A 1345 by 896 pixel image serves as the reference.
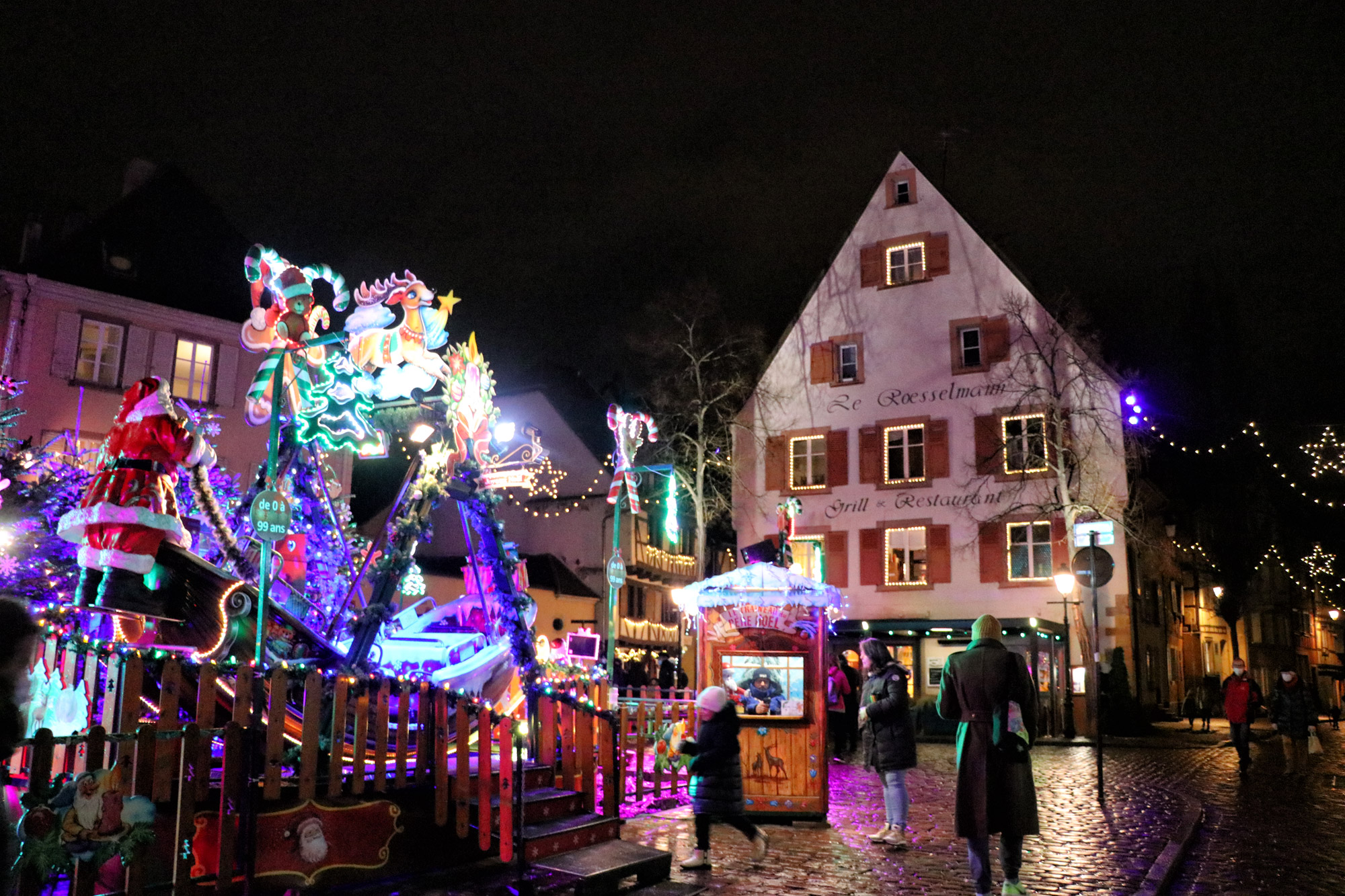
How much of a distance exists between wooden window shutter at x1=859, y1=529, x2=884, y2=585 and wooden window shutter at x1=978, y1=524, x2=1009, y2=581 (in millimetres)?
2715

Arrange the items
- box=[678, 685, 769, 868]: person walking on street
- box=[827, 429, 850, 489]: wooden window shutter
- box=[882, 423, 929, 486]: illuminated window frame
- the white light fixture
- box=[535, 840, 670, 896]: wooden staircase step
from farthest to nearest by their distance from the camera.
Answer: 1. box=[827, 429, 850, 489]: wooden window shutter
2. box=[882, 423, 929, 486]: illuminated window frame
3. the white light fixture
4. box=[678, 685, 769, 868]: person walking on street
5. box=[535, 840, 670, 896]: wooden staircase step

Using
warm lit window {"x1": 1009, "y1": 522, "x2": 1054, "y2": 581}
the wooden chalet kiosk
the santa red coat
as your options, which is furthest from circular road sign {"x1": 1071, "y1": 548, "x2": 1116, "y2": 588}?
warm lit window {"x1": 1009, "y1": 522, "x2": 1054, "y2": 581}

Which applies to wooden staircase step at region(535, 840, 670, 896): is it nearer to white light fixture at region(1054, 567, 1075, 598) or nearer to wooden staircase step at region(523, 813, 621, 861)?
wooden staircase step at region(523, 813, 621, 861)

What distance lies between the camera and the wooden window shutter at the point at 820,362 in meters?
30.7

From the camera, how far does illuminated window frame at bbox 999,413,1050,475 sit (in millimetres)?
27141

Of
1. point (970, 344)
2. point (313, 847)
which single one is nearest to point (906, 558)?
point (970, 344)

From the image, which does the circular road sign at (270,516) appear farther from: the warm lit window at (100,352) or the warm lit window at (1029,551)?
the warm lit window at (1029,551)

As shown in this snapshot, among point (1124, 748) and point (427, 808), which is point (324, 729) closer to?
point (427, 808)

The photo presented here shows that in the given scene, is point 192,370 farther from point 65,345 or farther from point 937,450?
point 937,450

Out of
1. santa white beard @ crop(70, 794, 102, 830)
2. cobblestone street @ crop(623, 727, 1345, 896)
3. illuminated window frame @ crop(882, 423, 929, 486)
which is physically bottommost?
cobblestone street @ crop(623, 727, 1345, 896)

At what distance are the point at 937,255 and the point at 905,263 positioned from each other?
3.13 feet

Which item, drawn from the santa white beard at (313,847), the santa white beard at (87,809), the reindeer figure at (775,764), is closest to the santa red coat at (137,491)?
the santa white beard at (313,847)

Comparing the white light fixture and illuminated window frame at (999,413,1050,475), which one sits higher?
illuminated window frame at (999,413,1050,475)

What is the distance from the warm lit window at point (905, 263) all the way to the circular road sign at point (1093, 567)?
17.9 metres
